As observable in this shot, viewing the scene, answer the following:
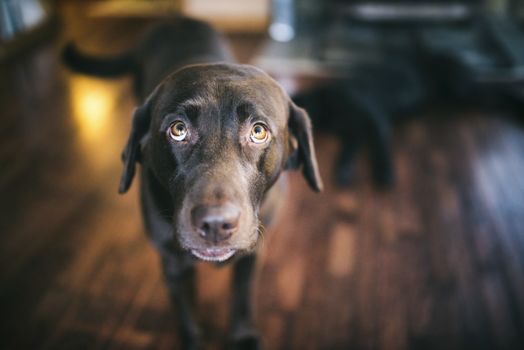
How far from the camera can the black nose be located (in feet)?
3.20

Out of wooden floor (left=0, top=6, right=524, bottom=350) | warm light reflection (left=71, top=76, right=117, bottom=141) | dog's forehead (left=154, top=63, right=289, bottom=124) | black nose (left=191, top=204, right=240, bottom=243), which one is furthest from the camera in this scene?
warm light reflection (left=71, top=76, right=117, bottom=141)

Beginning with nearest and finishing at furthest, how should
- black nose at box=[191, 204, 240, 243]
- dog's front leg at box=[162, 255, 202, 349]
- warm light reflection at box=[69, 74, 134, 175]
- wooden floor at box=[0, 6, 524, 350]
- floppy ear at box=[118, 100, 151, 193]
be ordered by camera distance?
black nose at box=[191, 204, 240, 243], floppy ear at box=[118, 100, 151, 193], dog's front leg at box=[162, 255, 202, 349], wooden floor at box=[0, 6, 524, 350], warm light reflection at box=[69, 74, 134, 175]

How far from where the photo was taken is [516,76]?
Answer: 11.1 feet

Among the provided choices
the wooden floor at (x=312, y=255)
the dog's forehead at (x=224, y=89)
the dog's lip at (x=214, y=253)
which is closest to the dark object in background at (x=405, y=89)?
the wooden floor at (x=312, y=255)

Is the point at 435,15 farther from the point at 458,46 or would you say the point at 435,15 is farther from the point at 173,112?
the point at 173,112

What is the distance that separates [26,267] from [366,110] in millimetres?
1904

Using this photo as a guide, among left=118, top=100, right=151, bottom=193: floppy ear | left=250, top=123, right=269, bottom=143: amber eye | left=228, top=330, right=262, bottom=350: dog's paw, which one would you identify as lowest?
left=228, top=330, right=262, bottom=350: dog's paw

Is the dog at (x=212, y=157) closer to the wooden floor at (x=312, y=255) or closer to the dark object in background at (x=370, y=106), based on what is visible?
the wooden floor at (x=312, y=255)

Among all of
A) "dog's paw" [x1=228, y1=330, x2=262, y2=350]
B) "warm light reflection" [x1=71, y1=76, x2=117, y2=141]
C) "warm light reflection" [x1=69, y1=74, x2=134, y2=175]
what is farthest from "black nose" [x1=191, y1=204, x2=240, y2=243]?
"warm light reflection" [x1=71, y1=76, x2=117, y2=141]

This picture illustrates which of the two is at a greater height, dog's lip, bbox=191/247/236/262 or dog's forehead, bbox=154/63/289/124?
dog's forehead, bbox=154/63/289/124

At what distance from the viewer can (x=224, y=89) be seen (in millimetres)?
1104

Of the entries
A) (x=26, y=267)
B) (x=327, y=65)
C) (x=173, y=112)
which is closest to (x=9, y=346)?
(x=26, y=267)

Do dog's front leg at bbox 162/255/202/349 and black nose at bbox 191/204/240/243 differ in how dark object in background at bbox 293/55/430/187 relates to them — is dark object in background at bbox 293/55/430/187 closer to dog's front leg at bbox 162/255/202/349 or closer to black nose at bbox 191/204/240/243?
dog's front leg at bbox 162/255/202/349

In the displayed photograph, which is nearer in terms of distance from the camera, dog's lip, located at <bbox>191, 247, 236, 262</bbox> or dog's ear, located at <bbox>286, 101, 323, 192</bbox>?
dog's lip, located at <bbox>191, 247, 236, 262</bbox>
